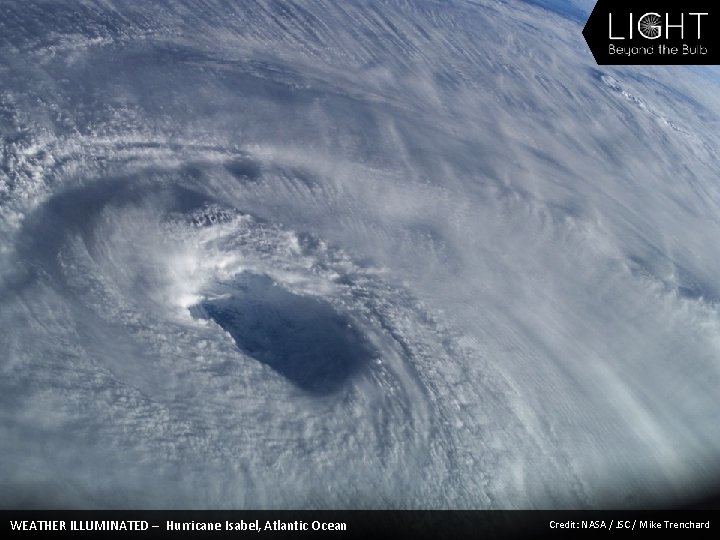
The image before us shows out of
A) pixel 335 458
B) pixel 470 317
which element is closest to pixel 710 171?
pixel 470 317

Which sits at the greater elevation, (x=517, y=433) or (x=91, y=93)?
(x=91, y=93)

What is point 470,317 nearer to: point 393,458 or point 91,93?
point 393,458
